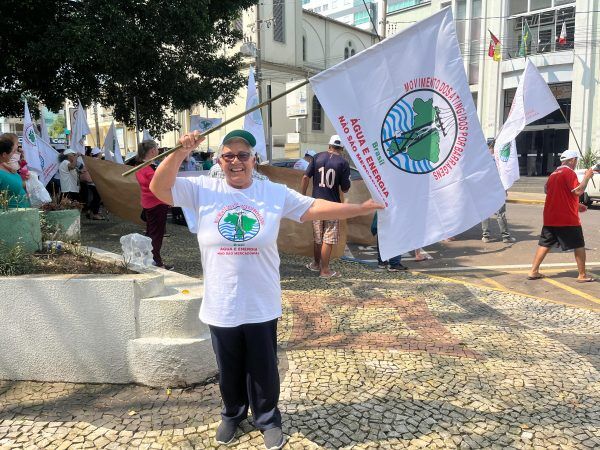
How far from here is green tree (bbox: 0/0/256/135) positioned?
8.52 metres

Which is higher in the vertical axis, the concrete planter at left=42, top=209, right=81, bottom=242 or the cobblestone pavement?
the concrete planter at left=42, top=209, right=81, bottom=242

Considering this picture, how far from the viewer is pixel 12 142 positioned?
5.12 m

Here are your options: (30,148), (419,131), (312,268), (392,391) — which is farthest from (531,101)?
(30,148)

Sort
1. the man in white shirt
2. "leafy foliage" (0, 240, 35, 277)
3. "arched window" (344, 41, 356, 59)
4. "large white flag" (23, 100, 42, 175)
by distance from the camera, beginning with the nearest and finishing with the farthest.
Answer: "leafy foliage" (0, 240, 35, 277)
"large white flag" (23, 100, 42, 175)
the man in white shirt
"arched window" (344, 41, 356, 59)

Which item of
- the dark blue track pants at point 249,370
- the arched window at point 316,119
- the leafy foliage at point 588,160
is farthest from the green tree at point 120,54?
the arched window at point 316,119

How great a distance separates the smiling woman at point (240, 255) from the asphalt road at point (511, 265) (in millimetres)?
4336

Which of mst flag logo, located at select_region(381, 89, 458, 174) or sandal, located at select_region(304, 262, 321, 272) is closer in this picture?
mst flag logo, located at select_region(381, 89, 458, 174)

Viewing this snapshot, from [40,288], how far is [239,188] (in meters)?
1.74

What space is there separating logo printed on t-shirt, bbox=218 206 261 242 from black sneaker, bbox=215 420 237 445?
1124 millimetres

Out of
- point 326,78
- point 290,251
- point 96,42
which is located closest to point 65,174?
point 96,42

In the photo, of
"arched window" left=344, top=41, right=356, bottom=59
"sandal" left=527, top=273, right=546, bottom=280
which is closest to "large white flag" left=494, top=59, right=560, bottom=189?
"sandal" left=527, top=273, right=546, bottom=280

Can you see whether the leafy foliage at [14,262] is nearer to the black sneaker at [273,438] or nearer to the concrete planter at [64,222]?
the concrete planter at [64,222]

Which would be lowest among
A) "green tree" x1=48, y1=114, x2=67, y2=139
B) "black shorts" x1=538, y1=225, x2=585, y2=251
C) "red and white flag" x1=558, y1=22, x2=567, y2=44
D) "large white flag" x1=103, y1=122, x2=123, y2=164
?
"black shorts" x1=538, y1=225, x2=585, y2=251

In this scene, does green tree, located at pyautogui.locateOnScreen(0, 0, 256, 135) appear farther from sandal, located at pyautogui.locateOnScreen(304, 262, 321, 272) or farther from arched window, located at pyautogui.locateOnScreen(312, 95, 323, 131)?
arched window, located at pyautogui.locateOnScreen(312, 95, 323, 131)
